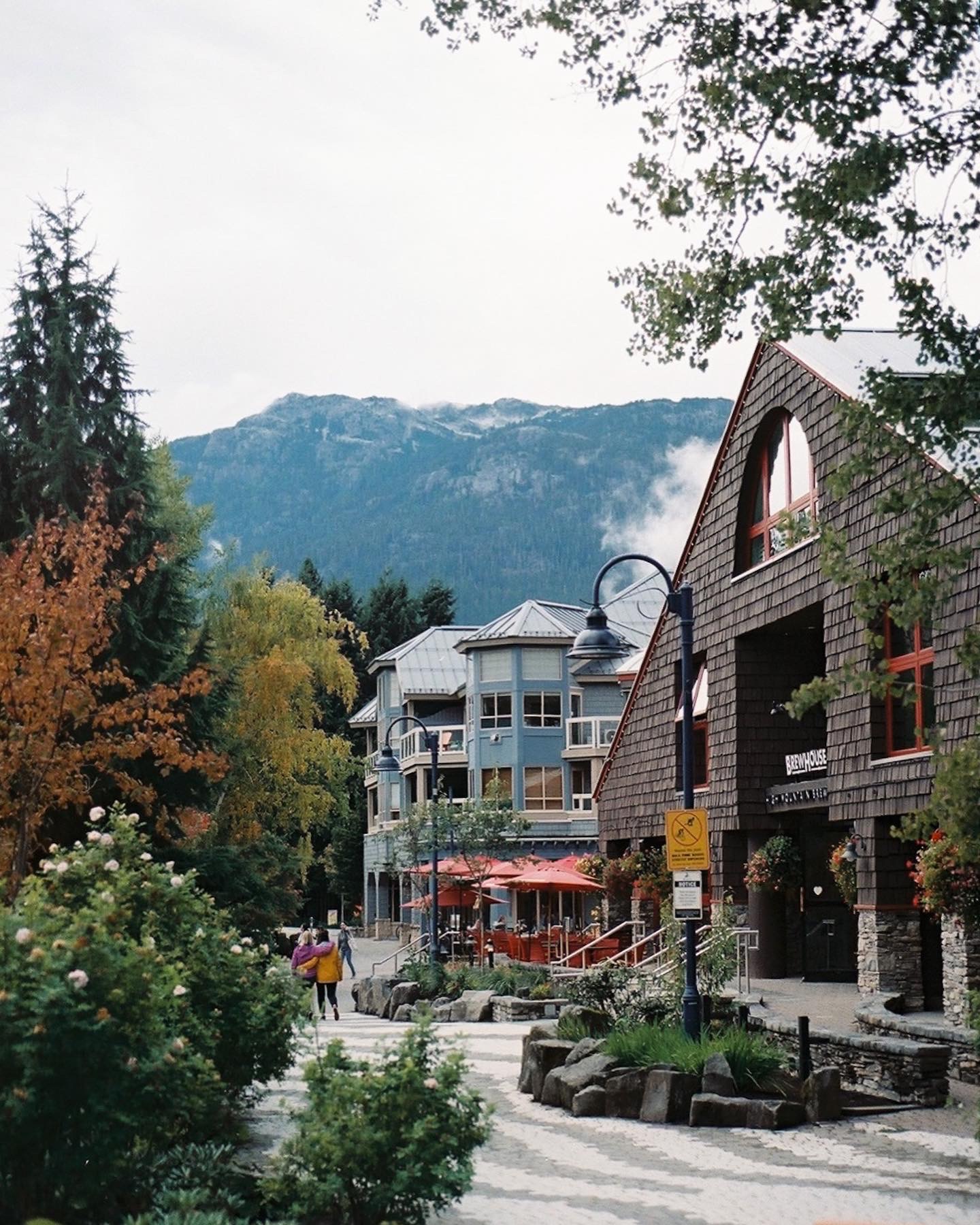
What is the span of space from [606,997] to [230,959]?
923 centimetres

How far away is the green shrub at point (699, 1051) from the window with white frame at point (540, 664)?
48.0m

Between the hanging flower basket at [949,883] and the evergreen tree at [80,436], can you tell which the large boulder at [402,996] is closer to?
the evergreen tree at [80,436]

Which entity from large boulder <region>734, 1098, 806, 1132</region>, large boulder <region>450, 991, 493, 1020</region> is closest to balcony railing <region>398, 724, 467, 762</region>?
large boulder <region>450, 991, 493, 1020</region>

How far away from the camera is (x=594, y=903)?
60.1 metres

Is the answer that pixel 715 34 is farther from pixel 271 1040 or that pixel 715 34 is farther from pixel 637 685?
pixel 637 685

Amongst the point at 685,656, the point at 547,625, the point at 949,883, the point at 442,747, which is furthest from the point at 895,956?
the point at 442,747

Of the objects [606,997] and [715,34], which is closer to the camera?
[715,34]

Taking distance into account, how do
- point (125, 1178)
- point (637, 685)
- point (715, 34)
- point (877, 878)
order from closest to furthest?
point (125, 1178) < point (715, 34) < point (877, 878) < point (637, 685)

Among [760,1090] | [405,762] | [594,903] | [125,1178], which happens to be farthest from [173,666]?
[405,762]

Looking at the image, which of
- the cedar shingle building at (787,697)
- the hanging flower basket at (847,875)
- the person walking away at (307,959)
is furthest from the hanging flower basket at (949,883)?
the person walking away at (307,959)

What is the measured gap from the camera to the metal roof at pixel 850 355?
26266 mm

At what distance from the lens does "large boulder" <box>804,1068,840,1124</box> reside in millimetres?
15516

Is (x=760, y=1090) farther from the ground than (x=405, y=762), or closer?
closer

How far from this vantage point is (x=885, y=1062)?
17.5 metres
